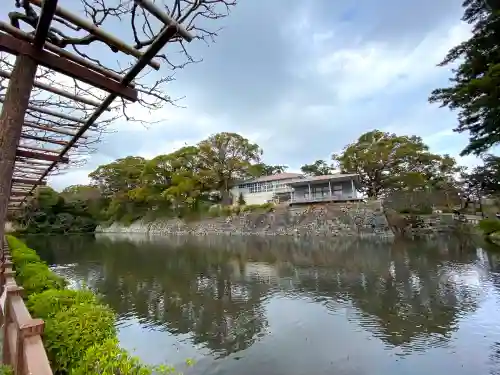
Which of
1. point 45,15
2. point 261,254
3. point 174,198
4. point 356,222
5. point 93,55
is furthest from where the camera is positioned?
point 174,198

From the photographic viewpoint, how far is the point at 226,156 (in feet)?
105

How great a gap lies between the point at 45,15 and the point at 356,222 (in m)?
23.8

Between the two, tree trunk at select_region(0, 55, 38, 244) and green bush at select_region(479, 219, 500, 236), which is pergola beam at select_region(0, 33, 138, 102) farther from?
green bush at select_region(479, 219, 500, 236)

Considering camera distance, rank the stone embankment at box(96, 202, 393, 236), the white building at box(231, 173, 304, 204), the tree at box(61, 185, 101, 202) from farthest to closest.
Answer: the tree at box(61, 185, 101, 202), the white building at box(231, 173, 304, 204), the stone embankment at box(96, 202, 393, 236)

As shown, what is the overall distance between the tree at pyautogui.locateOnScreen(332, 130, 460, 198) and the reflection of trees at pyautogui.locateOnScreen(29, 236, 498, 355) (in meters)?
12.0

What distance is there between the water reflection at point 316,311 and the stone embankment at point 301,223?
32.9 ft

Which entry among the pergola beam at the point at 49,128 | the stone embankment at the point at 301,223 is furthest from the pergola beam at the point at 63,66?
the stone embankment at the point at 301,223

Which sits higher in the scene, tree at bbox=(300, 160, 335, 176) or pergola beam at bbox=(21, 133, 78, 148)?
tree at bbox=(300, 160, 335, 176)

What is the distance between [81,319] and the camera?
282 centimetres

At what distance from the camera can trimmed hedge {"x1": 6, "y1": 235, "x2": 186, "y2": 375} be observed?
6.44ft

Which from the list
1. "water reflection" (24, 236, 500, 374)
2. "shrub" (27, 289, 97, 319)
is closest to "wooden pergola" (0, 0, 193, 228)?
"shrub" (27, 289, 97, 319)

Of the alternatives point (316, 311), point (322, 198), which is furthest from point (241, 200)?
point (316, 311)

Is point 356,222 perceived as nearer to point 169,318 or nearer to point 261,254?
point 261,254

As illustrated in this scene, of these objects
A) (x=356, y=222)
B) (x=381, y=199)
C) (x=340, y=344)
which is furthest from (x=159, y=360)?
(x=381, y=199)
